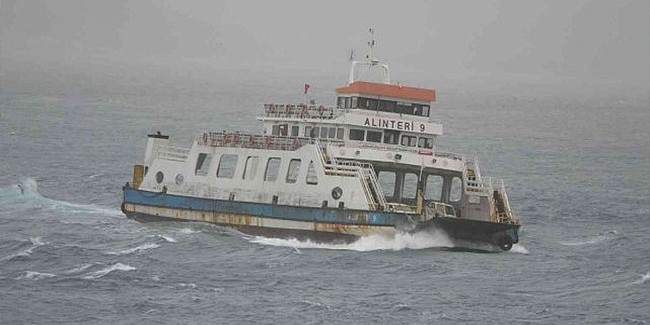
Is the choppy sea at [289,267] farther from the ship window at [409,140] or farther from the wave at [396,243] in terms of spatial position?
the ship window at [409,140]

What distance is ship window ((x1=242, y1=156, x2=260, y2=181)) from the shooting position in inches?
2653

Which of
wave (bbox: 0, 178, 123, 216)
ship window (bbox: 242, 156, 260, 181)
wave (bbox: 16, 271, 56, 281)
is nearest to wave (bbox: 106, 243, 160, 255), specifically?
wave (bbox: 16, 271, 56, 281)

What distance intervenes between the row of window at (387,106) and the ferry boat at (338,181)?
0.04m

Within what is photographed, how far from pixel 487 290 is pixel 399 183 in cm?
1462

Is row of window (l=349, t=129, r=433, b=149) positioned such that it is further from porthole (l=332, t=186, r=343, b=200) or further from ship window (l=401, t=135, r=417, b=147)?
porthole (l=332, t=186, r=343, b=200)

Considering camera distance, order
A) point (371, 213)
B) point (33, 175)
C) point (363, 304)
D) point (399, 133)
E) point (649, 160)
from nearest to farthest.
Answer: point (363, 304)
point (371, 213)
point (399, 133)
point (33, 175)
point (649, 160)

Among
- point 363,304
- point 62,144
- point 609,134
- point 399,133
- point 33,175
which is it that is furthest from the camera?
point 609,134

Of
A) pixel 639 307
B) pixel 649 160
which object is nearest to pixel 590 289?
pixel 639 307

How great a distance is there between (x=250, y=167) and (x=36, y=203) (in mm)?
12065

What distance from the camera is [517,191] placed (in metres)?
90.9

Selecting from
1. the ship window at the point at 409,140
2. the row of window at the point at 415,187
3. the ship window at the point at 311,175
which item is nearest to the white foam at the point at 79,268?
the ship window at the point at 311,175

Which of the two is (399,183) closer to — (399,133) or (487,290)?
(399,133)

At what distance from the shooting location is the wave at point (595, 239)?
227ft

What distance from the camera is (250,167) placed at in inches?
2665
